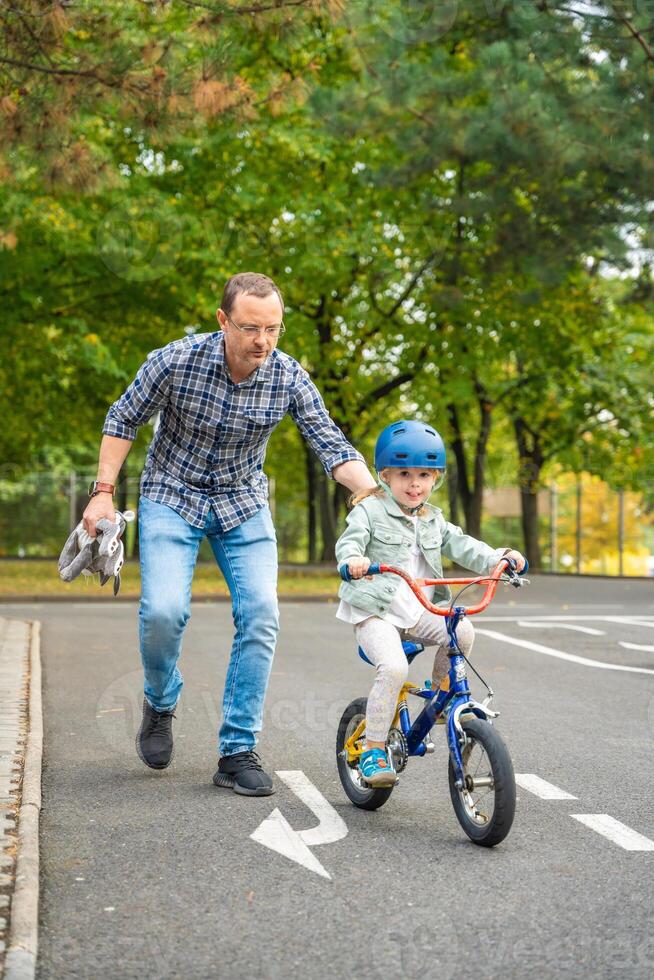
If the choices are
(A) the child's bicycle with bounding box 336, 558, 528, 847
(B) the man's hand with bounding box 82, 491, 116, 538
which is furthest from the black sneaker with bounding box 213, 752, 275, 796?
(B) the man's hand with bounding box 82, 491, 116, 538

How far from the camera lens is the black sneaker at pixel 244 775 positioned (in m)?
5.29

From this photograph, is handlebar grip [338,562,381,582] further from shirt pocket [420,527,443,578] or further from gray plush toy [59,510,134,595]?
gray plush toy [59,510,134,595]

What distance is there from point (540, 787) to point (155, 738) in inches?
62.3

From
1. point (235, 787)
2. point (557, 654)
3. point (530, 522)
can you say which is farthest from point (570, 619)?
point (530, 522)

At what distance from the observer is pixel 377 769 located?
481 cm

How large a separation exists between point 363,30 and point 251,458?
10.5 meters

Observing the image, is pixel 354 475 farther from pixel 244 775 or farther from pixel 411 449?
pixel 244 775

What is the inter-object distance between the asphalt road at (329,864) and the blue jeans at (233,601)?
370mm

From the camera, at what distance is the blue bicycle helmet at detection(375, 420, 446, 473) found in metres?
4.81

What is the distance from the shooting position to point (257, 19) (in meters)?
9.36

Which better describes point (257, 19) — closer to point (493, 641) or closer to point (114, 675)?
point (114, 675)

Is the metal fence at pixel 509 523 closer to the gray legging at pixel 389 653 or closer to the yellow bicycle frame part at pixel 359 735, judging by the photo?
the yellow bicycle frame part at pixel 359 735

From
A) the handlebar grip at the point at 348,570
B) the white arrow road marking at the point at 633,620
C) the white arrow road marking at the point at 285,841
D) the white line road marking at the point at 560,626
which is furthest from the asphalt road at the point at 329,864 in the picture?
the white arrow road marking at the point at 633,620

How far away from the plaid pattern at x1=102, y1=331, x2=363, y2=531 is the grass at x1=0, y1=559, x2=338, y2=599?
12442 mm
